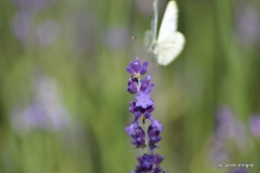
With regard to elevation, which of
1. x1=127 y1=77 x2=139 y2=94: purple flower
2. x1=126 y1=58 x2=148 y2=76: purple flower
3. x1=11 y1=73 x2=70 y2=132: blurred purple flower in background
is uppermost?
x1=11 y1=73 x2=70 y2=132: blurred purple flower in background

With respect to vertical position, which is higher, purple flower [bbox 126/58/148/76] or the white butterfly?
the white butterfly

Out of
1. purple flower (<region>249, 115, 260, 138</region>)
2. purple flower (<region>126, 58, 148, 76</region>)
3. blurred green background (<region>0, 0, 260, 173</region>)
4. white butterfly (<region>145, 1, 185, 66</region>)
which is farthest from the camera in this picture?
blurred green background (<region>0, 0, 260, 173</region>)

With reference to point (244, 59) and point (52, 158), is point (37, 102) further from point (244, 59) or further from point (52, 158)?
point (244, 59)

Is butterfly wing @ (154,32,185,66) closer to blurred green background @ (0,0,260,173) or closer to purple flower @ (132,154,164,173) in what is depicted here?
blurred green background @ (0,0,260,173)

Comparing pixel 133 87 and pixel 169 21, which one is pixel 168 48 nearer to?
pixel 169 21

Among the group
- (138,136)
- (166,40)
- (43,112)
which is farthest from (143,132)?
(43,112)

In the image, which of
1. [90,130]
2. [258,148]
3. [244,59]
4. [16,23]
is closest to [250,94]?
[244,59]

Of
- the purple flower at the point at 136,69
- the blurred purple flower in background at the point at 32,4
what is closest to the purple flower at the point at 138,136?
the purple flower at the point at 136,69

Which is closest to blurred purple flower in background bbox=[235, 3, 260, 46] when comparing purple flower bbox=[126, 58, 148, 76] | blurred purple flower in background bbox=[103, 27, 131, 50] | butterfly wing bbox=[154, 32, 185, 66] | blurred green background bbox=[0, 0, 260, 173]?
blurred green background bbox=[0, 0, 260, 173]
